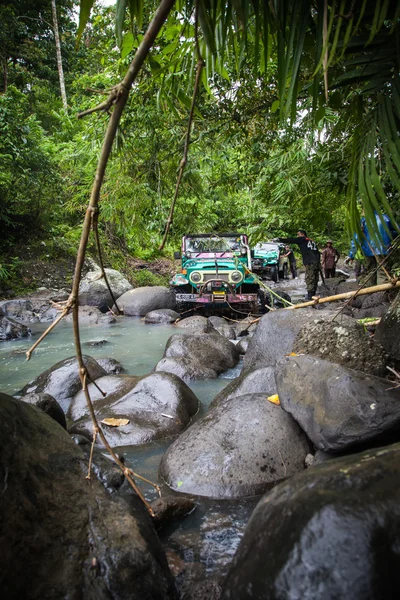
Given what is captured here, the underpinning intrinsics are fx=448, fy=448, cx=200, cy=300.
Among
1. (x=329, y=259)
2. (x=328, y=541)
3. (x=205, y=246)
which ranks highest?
(x=205, y=246)

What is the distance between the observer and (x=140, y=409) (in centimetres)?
466

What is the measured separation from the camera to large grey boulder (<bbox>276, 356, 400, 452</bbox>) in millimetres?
2971

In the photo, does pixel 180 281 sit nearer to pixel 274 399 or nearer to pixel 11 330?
pixel 11 330

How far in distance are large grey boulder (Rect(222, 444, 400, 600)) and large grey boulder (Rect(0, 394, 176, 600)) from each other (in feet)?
1.47

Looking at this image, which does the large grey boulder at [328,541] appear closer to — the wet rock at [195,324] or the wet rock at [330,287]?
the wet rock at [195,324]

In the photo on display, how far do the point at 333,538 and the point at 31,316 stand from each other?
40.5ft

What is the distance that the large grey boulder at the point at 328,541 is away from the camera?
1362mm

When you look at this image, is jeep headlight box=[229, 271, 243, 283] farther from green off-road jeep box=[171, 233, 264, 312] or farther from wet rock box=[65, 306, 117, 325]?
wet rock box=[65, 306, 117, 325]

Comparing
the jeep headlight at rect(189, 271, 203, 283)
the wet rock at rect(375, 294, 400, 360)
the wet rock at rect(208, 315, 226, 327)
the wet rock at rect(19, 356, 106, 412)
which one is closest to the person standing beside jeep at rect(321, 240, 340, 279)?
the jeep headlight at rect(189, 271, 203, 283)

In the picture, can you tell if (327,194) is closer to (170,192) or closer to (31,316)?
(170,192)

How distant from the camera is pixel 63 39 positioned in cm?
2280

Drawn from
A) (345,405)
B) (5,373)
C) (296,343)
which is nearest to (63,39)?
(5,373)

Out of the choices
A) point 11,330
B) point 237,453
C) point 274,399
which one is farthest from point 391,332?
point 11,330

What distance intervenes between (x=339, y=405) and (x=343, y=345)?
1.50 m
